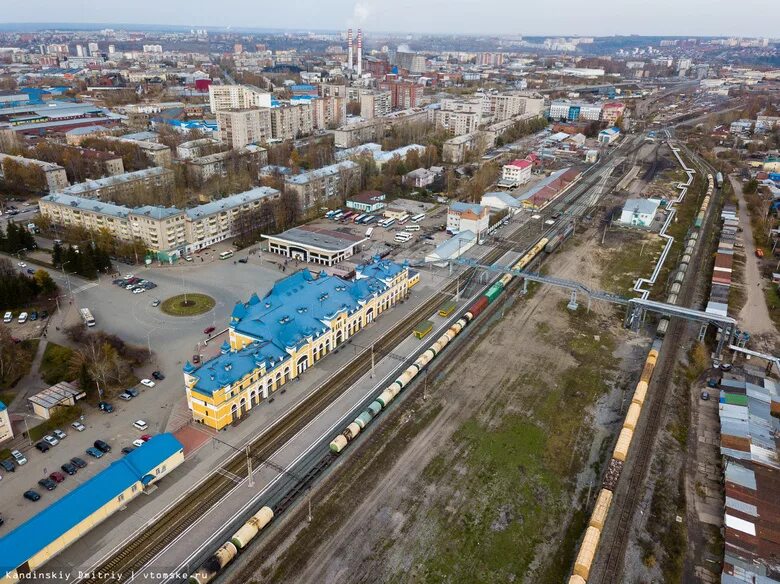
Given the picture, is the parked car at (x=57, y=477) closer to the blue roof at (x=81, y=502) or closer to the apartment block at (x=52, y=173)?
the blue roof at (x=81, y=502)

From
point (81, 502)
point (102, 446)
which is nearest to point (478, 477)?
point (81, 502)

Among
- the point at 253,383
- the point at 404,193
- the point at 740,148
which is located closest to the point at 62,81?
the point at 404,193

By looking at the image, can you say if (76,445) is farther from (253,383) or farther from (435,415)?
(435,415)

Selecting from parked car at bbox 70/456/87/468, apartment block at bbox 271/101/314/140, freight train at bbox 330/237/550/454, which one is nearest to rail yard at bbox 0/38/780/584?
parked car at bbox 70/456/87/468

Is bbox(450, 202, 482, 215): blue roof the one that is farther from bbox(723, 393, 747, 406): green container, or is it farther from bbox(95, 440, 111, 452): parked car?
bbox(95, 440, 111, 452): parked car

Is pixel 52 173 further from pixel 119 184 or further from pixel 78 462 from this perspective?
pixel 78 462

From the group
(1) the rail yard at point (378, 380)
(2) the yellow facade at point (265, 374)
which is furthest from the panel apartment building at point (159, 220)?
(2) the yellow facade at point (265, 374)
